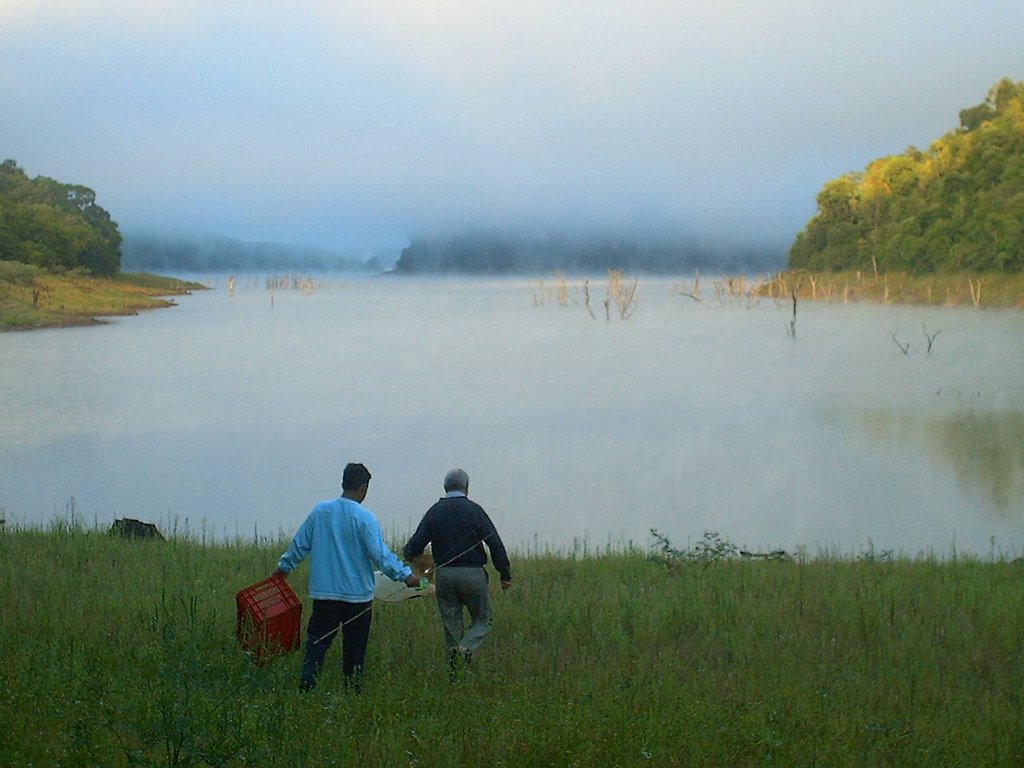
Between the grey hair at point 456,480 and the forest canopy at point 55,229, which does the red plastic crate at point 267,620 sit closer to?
the grey hair at point 456,480

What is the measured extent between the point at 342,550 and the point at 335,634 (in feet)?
1.83

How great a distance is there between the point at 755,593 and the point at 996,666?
8.02 ft

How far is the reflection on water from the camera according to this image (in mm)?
20812

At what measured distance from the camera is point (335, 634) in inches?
251

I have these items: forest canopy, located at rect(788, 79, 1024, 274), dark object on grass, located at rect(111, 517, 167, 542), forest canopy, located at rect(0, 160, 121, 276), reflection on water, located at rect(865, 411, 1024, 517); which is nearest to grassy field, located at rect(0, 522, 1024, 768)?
dark object on grass, located at rect(111, 517, 167, 542)

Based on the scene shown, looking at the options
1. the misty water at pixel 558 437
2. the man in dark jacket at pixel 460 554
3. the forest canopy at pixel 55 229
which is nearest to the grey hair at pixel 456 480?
the man in dark jacket at pixel 460 554

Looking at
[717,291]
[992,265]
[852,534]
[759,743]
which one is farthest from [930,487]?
[717,291]

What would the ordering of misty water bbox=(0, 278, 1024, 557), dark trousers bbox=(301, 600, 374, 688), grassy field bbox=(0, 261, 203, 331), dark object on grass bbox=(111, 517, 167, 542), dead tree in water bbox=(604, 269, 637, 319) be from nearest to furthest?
dark trousers bbox=(301, 600, 374, 688) → dark object on grass bbox=(111, 517, 167, 542) → misty water bbox=(0, 278, 1024, 557) → grassy field bbox=(0, 261, 203, 331) → dead tree in water bbox=(604, 269, 637, 319)

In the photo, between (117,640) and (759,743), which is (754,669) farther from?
(117,640)

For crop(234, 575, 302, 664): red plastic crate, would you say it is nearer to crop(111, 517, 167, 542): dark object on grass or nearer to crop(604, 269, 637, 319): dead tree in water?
crop(111, 517, 167, 542): dark object on grass

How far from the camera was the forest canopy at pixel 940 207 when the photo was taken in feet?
250

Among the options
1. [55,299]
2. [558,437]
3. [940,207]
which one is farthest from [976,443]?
[940,207]

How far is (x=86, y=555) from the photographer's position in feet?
35.0

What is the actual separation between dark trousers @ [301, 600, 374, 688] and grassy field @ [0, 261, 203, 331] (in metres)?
58.7
